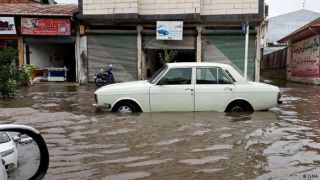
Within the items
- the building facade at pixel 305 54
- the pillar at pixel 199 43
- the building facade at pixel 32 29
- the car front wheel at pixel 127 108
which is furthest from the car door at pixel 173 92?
the building facade at pixel 305 54

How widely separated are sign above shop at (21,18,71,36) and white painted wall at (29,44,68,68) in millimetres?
1401

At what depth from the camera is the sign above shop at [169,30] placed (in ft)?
68.5

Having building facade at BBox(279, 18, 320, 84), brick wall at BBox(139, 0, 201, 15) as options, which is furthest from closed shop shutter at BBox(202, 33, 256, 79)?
building facade at BBox(279, 18, 320, 84)

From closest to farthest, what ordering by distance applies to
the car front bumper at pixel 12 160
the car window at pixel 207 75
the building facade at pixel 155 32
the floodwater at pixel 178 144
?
the car front bumper at pixel 12 160 < the floodwater at pixel 178 144 < the car window at pixel 207 75 < the building facade at pixel 155 32

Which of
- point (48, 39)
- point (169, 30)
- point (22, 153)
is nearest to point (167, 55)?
point (169, 30)

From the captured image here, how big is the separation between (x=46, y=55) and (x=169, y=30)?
831 centimetres

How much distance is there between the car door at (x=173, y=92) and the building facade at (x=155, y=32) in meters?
11.0

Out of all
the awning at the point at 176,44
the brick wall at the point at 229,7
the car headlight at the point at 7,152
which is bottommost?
the car headlight at the point at 7,152

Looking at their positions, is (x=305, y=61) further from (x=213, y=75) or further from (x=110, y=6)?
(x=213, y=75)

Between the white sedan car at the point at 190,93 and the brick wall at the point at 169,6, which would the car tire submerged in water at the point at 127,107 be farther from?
the brick wall at the point at 169,6

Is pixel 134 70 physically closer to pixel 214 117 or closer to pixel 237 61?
pixel 237 61

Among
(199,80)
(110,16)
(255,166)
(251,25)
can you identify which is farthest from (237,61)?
(255,166)

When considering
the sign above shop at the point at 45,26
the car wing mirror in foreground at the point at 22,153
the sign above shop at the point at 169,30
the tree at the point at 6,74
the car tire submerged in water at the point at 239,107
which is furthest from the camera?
Result: the sign above shop at the point at 45,26

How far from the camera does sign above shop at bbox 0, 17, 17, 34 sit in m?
21.2
